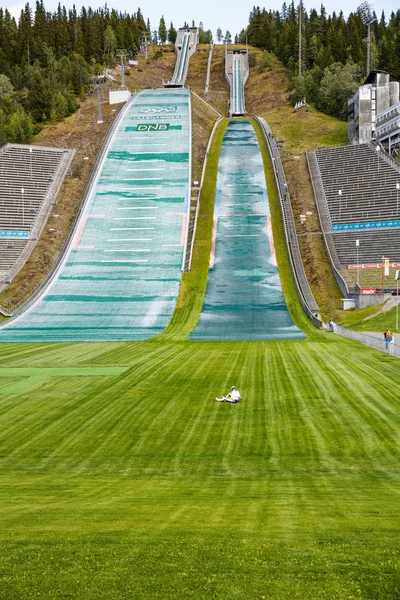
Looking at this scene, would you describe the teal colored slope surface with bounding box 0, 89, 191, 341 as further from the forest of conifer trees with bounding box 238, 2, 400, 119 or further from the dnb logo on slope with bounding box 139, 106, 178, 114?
the forest of conifer trees with bounding box 238, 2, 400, 119

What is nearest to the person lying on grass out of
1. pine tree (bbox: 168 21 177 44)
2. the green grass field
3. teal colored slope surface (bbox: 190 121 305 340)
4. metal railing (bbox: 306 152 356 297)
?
the green grass field

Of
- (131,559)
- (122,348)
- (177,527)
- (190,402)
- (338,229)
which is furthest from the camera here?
(338,229)

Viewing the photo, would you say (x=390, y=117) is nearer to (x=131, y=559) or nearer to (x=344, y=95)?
(x=344, y=95)

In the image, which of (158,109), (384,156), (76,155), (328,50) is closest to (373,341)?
(384,156)

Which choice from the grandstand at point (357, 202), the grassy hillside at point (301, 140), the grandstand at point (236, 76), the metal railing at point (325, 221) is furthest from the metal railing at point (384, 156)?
the grandstand at point (236, 76)

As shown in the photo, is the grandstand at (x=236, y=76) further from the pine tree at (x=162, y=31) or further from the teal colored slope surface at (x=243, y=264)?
the pine tree at (x=162, y=31)

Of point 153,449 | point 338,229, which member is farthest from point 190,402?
point 338,229
